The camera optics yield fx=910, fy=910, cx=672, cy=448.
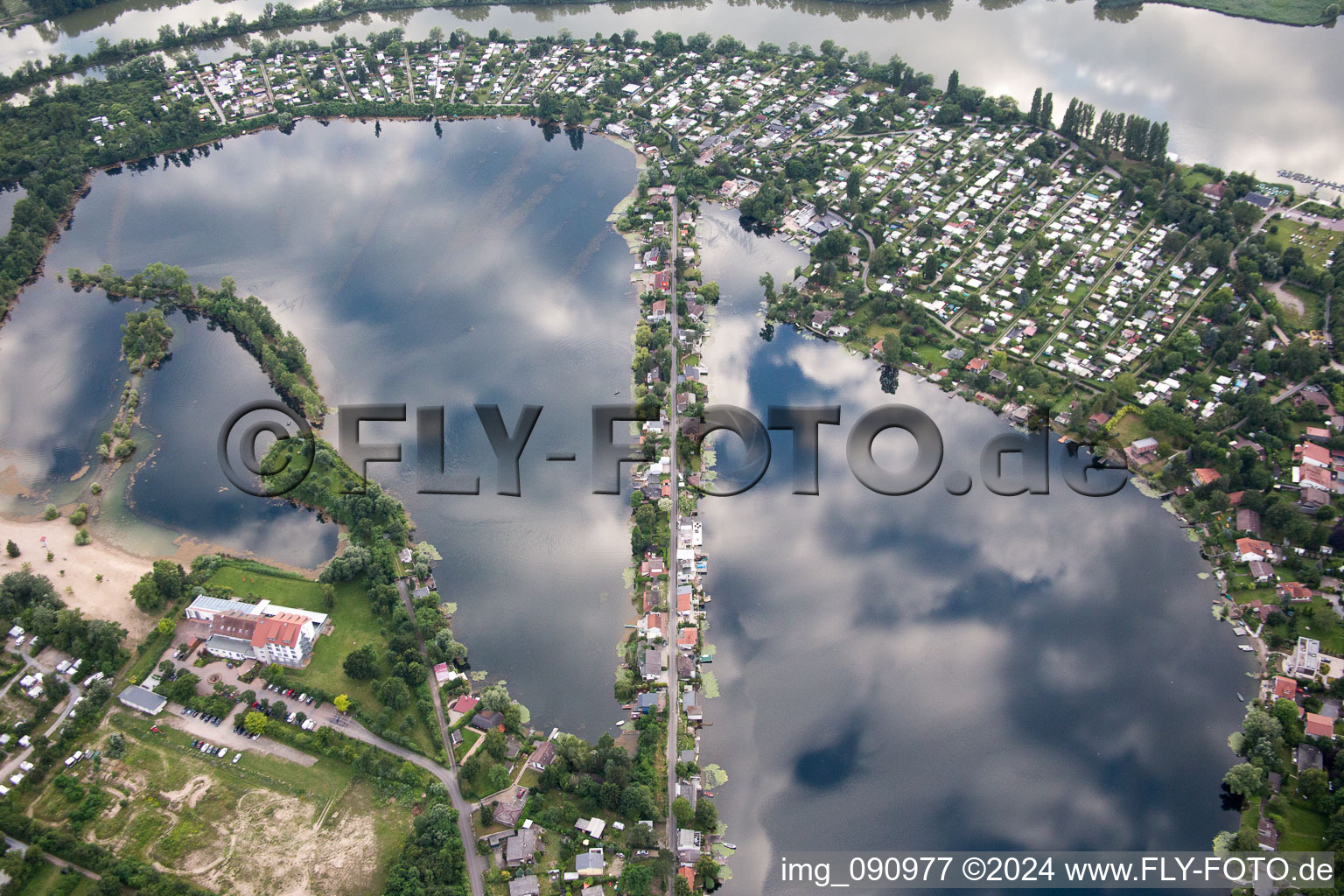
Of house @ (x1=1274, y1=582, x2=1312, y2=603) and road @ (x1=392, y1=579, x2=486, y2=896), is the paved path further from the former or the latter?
house @ (x1=1274, y1=582, x2=1312, y2=603)

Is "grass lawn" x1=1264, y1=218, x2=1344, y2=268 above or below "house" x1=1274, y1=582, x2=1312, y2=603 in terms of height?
above

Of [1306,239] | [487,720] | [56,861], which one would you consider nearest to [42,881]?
[56,861]

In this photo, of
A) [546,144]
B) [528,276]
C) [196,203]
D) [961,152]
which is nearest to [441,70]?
[546,144]

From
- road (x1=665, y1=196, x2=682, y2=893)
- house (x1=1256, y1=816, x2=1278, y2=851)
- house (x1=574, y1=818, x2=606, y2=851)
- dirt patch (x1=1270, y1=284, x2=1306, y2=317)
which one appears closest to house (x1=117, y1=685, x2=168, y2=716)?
house (x1=574, y1=818, x2=606, y2=851)

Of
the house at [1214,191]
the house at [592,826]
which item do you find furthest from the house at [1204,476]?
the house at [592,826]

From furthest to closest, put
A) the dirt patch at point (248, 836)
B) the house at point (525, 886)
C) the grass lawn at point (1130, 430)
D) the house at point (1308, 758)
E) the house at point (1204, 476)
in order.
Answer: the grass lawn at point (1130, 430) < the house at point (1204, 476) < the house at point (1308, 758) < the dirt patch at point (248, 836) < the house at point (525, 886)

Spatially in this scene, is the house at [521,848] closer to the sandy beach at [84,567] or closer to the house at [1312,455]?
the sandy beach at [84,567]

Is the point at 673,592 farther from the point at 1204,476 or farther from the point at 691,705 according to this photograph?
the point at 1204,476

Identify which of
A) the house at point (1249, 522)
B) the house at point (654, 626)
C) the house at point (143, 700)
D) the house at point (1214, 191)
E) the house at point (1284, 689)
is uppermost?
the house at point (1214, 191)
